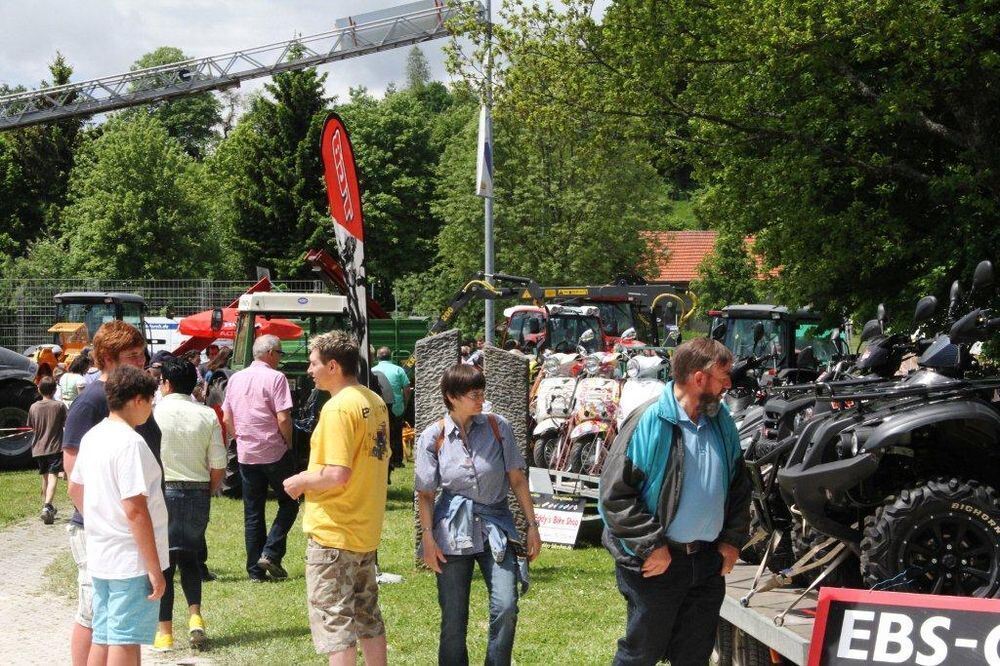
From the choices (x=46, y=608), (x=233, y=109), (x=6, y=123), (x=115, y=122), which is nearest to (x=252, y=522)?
(x=46, y=608)

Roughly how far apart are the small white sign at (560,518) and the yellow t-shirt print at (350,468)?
5.52 m

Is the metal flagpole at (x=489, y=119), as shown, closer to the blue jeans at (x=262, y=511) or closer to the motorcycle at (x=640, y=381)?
the motorcycle at (x=640, y=381)

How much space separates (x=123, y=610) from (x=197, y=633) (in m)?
2.35

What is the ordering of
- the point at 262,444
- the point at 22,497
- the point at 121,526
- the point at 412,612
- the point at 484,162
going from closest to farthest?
the point at 121,526 < the point at 412,612 < the point at 262,444 < the point at 22,497 < the point at 484,162

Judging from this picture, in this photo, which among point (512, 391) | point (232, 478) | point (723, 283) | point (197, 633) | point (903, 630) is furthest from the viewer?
point (723, 283)

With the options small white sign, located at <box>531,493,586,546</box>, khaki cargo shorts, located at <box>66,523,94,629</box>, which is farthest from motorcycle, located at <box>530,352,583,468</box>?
khaki cargo shorts, located at <box>66,523,94,629</box>

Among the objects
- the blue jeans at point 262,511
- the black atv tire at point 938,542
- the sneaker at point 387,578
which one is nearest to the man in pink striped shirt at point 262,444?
the blue jeans at point 262,511

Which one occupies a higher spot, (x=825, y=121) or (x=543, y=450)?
(x=825, y=121)

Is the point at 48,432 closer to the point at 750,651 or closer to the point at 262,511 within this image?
the point at 262,511

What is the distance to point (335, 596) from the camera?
586cm

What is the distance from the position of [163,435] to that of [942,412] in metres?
4.79

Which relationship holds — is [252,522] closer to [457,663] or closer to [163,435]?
[163,435]

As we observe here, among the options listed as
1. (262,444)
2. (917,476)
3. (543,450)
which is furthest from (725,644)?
(543,450)

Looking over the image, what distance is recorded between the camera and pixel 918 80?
1339 centimetres
